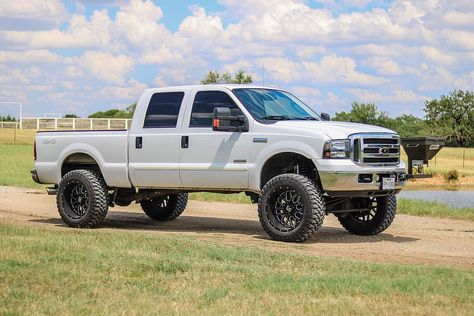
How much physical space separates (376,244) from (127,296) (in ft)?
18.4

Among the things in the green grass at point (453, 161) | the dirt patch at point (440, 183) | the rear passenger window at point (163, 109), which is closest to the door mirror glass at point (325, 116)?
the rear passenger window at point (163, 109)

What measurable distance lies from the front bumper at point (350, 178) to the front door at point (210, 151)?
1.36 m

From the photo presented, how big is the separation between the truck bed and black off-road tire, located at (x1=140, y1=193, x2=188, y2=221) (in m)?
1.86

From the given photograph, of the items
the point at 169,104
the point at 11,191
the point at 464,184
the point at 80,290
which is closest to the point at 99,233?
the point at 169,104

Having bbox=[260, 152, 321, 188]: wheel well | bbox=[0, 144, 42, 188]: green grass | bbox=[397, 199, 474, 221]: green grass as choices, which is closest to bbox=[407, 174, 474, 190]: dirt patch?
bbox=[0, 144, 42, 188]: green grass

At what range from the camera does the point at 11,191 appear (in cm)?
2333

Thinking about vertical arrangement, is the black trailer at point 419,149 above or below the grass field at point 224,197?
above

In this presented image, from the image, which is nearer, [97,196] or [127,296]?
[127,296]

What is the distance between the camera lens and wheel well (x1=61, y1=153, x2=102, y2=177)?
51.9ft

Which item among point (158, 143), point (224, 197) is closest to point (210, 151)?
point (158, 143)

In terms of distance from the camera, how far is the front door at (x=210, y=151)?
45.4 feet

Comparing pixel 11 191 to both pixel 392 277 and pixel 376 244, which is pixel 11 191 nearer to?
pixel 376 244

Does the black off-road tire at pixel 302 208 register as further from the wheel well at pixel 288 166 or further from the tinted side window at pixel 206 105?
the tinted side window at pixel 206 105

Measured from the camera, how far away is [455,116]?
83.4m
